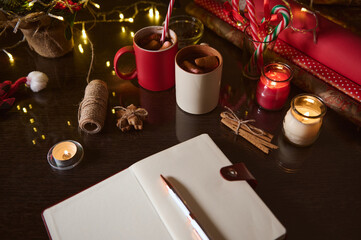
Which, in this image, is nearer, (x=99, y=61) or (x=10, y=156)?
(x=10, y=156)

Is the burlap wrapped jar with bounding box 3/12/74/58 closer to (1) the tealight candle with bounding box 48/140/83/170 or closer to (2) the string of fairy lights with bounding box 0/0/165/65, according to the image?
(2) the string of fairy lights with bounding box 0/0/165/65

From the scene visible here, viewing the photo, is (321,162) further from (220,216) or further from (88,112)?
(88,112)

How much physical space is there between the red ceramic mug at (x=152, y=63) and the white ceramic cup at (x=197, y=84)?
0.14 feet

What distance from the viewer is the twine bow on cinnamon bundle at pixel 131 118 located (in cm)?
84

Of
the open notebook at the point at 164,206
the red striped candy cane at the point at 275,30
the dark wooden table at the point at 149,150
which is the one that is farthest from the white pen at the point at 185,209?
the red striped candy cane at the point at 275,30

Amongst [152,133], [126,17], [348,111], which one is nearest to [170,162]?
[152,133]

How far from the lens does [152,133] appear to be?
33.4 inches

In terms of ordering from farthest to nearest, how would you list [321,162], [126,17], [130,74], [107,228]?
[126,17]
[130,74]
[321,162]
[107,228]

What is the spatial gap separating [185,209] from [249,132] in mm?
276

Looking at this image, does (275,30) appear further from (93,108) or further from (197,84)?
(93,108)

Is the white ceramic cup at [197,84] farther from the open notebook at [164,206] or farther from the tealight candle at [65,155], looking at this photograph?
the tealight candle at [65,155]

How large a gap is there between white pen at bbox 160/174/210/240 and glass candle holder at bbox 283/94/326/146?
0.31m

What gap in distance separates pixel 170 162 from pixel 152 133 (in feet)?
0.44

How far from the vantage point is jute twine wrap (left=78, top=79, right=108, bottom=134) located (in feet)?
2.67
